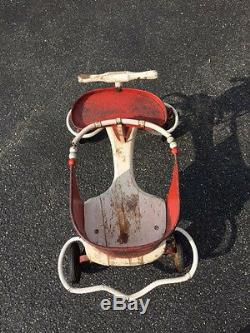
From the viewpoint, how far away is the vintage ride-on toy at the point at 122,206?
6.37 feet

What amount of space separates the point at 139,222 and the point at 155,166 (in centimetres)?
58

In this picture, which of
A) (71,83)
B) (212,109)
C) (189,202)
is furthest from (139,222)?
(71,83)

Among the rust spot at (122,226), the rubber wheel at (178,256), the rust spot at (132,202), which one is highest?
the rust spot at (132,202)

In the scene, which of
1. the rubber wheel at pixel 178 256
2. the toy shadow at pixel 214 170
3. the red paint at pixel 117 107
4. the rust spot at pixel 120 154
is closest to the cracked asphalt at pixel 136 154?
the toy shadow at pixel 214 170

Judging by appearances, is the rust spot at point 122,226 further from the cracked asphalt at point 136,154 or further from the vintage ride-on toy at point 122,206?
the cracked asphalt at point 136,154

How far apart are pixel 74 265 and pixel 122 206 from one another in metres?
0.40

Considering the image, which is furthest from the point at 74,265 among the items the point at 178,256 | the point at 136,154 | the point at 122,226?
the point at 136,154

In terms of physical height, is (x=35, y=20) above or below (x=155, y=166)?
above

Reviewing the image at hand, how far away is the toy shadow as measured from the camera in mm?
2348

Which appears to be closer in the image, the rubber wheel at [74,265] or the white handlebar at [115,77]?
the rubber wheel at [74,265]

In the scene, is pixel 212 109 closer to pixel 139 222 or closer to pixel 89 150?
pixel 89 150

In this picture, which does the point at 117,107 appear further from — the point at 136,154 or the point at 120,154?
the point at 136,154

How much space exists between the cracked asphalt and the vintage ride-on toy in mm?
215

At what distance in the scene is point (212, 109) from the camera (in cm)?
275
